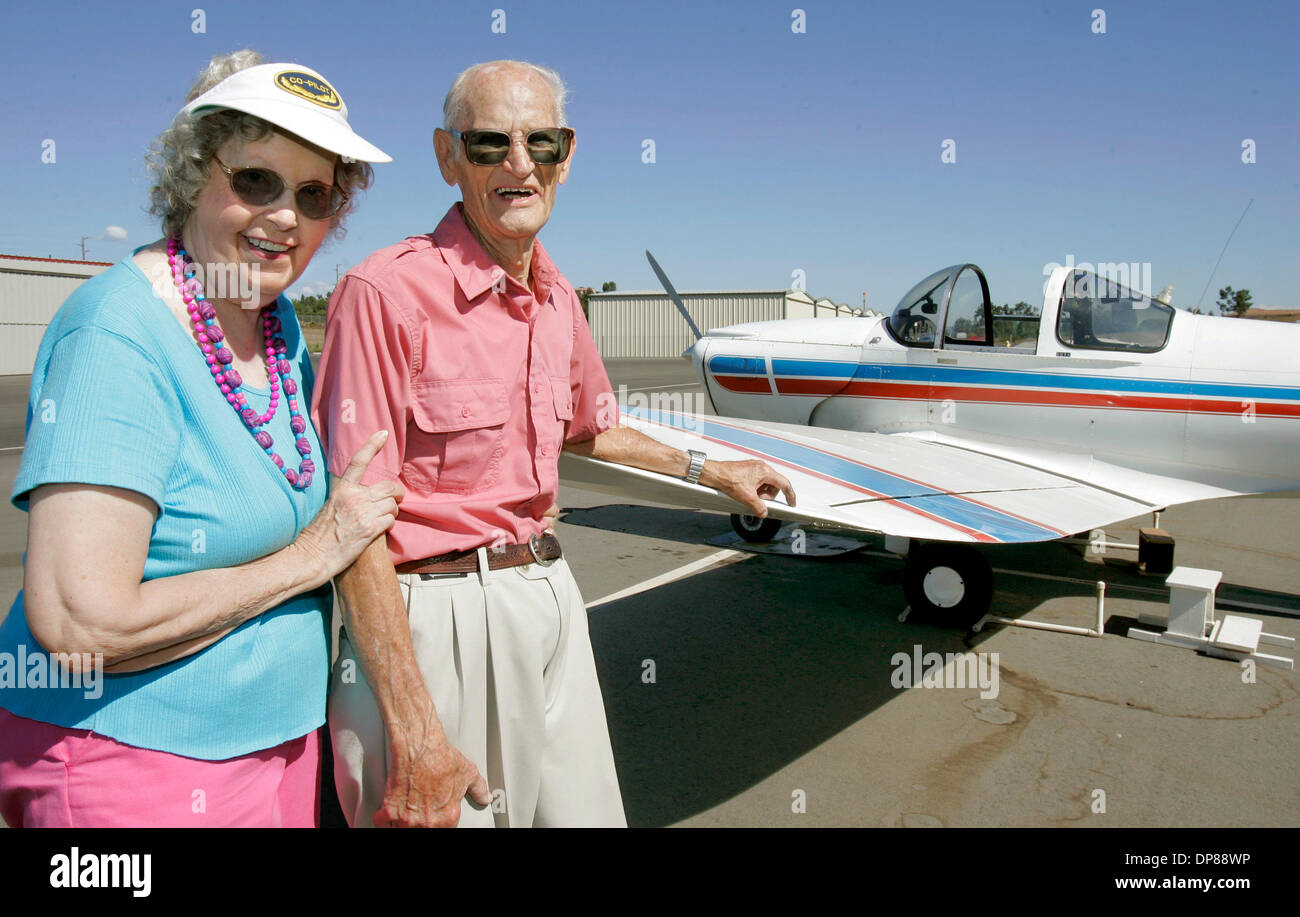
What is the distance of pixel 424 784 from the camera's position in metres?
1.52

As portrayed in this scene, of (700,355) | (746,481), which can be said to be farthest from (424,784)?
(700,355)

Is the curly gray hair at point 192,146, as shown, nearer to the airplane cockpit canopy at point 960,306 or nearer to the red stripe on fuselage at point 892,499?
the red stripe on fuselage at point 892,499

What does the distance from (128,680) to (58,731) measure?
0.40 feet

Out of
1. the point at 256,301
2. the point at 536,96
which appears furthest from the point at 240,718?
the point at 536,96

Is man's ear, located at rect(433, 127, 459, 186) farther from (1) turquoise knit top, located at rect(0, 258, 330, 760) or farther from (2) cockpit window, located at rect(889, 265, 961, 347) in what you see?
(2) cockpit window, located at rect(889, 265, 961, 347)

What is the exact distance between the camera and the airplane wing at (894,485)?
10.1 feet

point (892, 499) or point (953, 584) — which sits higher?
point (892, 499)

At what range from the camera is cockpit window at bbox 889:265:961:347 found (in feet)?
19.9

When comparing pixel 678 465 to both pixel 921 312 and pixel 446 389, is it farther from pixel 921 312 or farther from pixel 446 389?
pixel 921 312

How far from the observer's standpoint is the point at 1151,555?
251 inches

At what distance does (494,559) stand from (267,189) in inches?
31.6

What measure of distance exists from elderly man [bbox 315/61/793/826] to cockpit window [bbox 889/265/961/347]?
479 cm

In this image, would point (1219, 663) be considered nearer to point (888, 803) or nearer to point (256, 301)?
point (888, 803)

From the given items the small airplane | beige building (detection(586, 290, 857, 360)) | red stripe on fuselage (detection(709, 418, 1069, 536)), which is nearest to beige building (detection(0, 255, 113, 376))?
beige building (detection(586, 290, 857, 360))
